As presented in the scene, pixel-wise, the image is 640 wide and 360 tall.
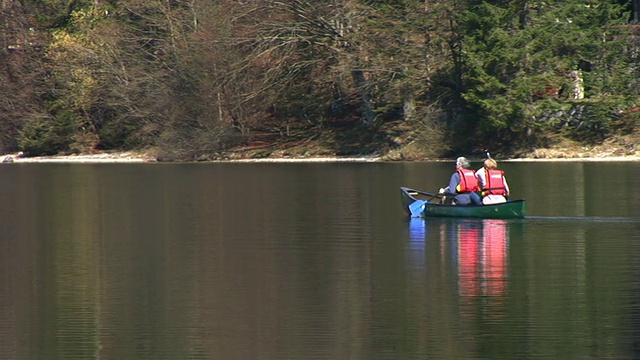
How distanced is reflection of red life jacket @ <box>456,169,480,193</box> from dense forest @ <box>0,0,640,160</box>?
23.0 meters

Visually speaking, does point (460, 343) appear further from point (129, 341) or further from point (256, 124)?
point (256, 124)

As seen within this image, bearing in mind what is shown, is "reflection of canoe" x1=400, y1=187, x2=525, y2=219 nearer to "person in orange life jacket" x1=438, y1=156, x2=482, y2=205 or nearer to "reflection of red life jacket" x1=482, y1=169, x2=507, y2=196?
"person in orange life jacket" x1=438, y1=156, x2=482, y2=205

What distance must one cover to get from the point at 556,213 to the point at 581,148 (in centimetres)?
2436

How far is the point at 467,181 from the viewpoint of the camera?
28312 mm

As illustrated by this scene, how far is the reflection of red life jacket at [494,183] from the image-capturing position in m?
28.1

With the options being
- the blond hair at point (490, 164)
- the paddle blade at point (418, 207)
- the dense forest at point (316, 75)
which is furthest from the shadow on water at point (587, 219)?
the dense forest at point (316, 75)

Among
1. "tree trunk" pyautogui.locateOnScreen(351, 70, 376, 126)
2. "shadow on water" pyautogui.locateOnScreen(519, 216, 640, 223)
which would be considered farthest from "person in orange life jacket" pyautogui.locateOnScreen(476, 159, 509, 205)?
"tree trunk" pyautogui.locateOnScreen(351, 70, 376, 126)

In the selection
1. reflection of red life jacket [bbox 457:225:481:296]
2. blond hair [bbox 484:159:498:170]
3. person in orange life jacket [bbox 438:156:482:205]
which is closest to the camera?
reflection of red life jacket [bbox 457:225:481:296]

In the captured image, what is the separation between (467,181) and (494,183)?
62 cm

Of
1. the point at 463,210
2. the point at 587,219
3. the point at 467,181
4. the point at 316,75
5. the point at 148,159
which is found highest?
the point at 316,75

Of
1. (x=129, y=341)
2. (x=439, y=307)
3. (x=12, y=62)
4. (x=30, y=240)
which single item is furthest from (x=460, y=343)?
(x=12, y=62)

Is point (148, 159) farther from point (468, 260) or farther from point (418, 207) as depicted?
point (468, 260)

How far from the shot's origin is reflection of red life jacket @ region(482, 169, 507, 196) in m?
28.1

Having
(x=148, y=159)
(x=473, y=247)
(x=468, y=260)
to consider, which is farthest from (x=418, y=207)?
(x=148, y=159)
